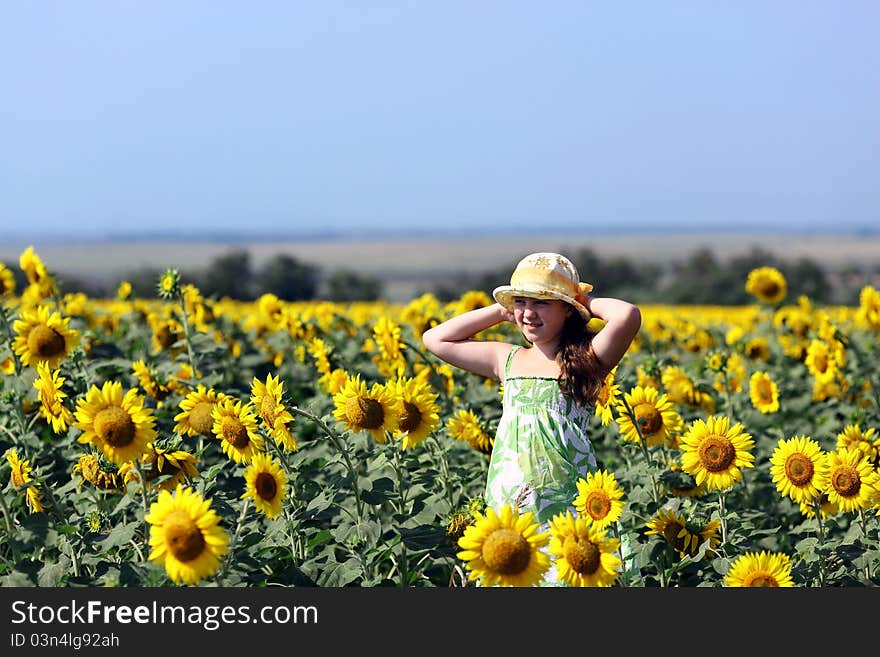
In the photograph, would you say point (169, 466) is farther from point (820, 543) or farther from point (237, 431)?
point (820, 543)

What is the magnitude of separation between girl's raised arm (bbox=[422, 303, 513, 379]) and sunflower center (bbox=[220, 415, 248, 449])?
93cm

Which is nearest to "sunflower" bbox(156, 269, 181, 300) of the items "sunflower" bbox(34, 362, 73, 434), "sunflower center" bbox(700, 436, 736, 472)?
"sunflower" bbox(34, 362, 73, 434)

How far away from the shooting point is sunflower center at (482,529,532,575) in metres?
3.48

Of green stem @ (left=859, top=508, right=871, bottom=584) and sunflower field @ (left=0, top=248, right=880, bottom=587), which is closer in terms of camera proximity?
sunflower field @ (left=0, top=248, right=880, bottom=587)

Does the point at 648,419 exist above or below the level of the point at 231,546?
above

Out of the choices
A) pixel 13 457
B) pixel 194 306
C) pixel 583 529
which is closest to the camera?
pixel 583 529

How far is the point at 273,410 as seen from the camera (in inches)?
168

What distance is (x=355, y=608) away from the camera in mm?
3684

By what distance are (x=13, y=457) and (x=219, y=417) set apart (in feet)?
3.14

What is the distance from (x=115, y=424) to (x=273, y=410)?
0.54m

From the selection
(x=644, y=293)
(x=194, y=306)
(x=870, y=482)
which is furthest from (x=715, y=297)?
(x=870, y=482)

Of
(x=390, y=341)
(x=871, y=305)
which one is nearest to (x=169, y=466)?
(x=390, y=341)

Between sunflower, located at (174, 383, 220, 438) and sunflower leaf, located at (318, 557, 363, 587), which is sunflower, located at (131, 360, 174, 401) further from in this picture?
sunflower leaf, located at (318, 557, 363, 587)

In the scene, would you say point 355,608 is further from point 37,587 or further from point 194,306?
point 194,306
